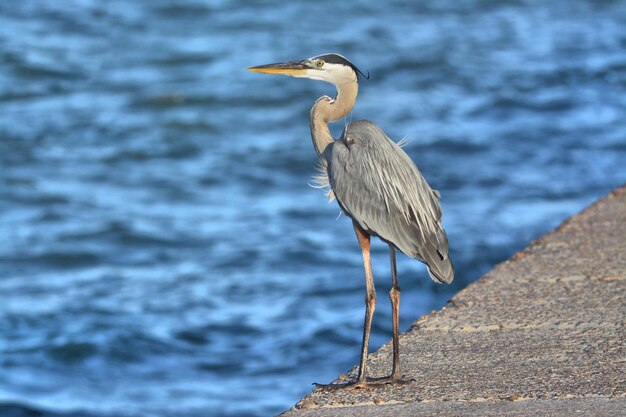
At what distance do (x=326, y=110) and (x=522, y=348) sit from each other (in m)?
1.32

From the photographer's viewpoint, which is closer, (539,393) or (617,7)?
(539,393)

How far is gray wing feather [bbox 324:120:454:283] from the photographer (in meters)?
4.61

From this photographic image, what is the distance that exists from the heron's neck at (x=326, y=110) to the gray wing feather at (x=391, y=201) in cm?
A: 28

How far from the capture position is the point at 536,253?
21.8 feet

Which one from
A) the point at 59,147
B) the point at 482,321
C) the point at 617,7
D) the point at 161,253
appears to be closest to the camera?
the point at 482,321

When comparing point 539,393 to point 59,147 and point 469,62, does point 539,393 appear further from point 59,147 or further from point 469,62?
point 469,62

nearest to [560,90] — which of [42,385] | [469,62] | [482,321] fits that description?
[469,62]

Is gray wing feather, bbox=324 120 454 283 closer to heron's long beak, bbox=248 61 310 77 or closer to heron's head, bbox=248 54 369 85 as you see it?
heron's head, bbox=248 54 369 85

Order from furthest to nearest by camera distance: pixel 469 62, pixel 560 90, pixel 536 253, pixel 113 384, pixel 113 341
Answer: pixel 469 62, pixel 560 90, pixel 113 341, pixel 113 384, pixel 536 253

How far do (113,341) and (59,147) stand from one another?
6222 mm

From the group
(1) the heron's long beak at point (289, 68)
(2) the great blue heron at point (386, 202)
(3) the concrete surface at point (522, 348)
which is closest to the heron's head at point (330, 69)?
(1) the heron's long beak at point (289, 68)

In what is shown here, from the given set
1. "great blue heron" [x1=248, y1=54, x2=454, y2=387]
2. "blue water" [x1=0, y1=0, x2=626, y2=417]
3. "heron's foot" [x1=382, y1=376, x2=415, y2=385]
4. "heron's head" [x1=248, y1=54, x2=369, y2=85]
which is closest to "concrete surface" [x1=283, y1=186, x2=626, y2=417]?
"heron's foot" [x1=382, y1=376, x2=415, y2=385]

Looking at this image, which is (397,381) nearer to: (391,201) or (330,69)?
(391,201)

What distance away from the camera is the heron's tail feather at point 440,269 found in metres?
4.61
